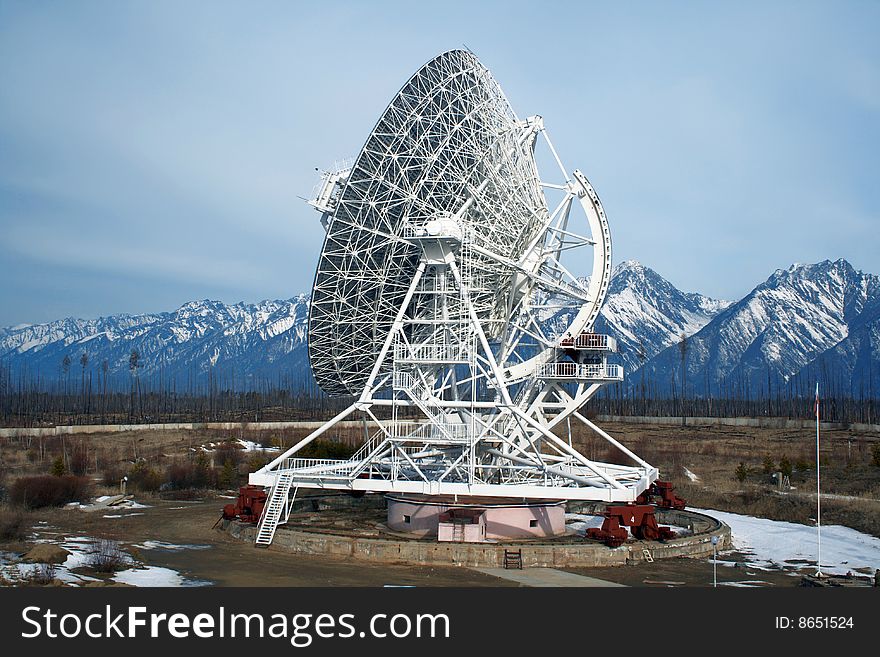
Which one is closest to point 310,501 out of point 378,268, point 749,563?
point 378,268

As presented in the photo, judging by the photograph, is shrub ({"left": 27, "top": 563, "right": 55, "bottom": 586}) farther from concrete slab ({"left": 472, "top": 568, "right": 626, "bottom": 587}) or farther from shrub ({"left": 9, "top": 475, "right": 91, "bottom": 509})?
shrub ({"left": 9, "top": 475, "right": 91, "bottom": 509})

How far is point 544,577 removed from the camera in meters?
25.0

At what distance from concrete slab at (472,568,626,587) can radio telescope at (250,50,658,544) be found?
3366 millimetres

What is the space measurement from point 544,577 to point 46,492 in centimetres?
2657

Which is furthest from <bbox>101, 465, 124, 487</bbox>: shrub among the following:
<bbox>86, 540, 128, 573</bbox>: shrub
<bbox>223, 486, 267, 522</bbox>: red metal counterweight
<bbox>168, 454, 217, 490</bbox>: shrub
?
<bbox>86, 540, 128, 573</bbox>: shrub

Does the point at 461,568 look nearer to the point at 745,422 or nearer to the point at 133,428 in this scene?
the point at 133,428

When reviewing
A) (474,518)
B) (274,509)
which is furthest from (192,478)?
(474,518)

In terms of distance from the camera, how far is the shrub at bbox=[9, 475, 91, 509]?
3966 cm

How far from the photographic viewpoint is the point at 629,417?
121 meters

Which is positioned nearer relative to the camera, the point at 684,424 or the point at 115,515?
the point at 115,515

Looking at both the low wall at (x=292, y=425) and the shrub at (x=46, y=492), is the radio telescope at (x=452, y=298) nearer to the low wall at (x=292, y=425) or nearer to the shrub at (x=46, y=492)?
the shrub at (x=46, y=492)
